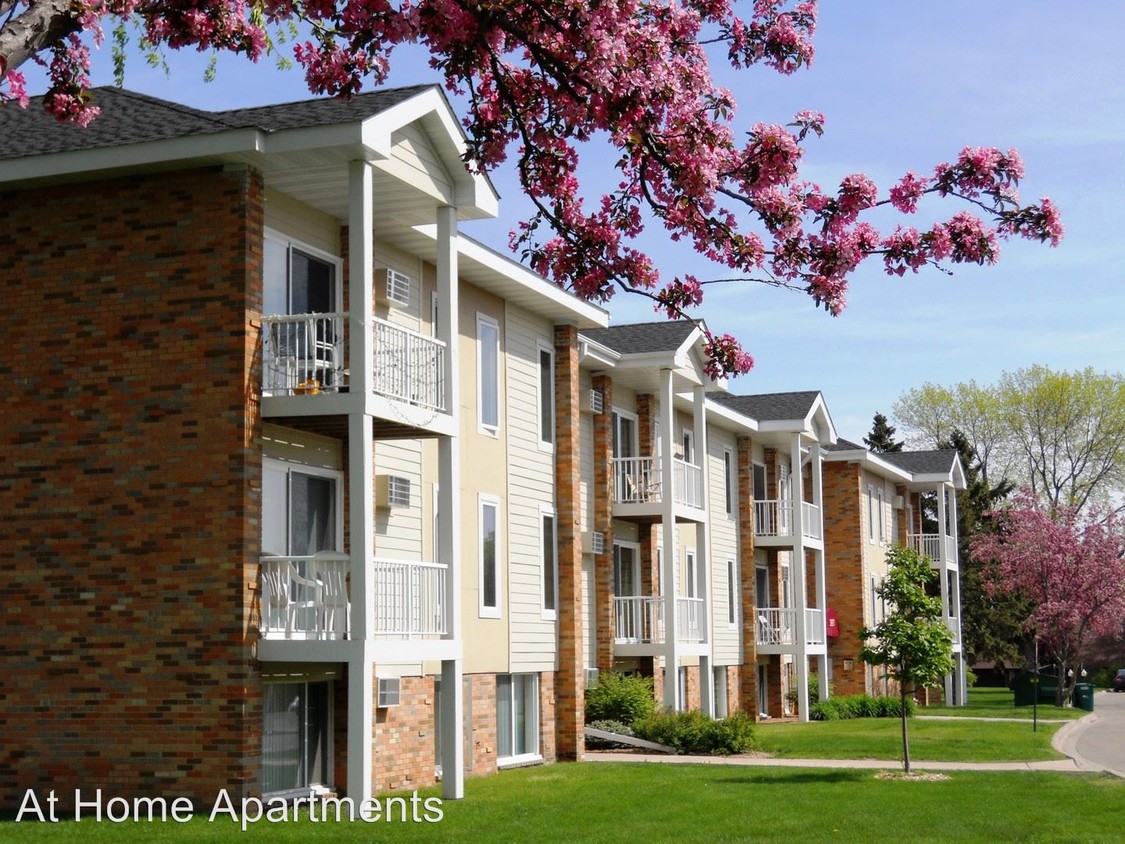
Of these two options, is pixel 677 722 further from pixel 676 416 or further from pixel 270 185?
pixel 270 185

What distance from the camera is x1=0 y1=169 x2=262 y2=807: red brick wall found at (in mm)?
17172

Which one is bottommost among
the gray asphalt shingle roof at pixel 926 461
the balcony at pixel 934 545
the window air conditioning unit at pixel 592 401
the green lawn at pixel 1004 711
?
the green lawn at pixel 1004 711

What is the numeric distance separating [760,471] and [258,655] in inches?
1060

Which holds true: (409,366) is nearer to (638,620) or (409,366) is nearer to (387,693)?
(387,693)

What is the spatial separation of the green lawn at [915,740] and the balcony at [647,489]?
5.00m

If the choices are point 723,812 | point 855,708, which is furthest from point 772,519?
point 723,812

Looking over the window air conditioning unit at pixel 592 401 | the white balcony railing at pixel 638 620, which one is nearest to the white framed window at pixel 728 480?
the white balcony railing at pixel 638 620

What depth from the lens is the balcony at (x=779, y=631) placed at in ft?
131

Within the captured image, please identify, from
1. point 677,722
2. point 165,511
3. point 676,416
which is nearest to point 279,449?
point 165,511

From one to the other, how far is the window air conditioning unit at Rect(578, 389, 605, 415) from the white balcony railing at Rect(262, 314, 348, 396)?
12.1 meters

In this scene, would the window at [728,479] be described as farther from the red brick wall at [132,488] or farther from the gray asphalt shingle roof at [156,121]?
the red brick wall at [132,488]

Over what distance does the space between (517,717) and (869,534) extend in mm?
27164

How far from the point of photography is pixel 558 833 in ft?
52.4

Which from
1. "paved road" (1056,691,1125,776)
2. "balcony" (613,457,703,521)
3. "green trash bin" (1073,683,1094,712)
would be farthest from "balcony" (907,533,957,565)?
"balcony" (613,457,703,521)
